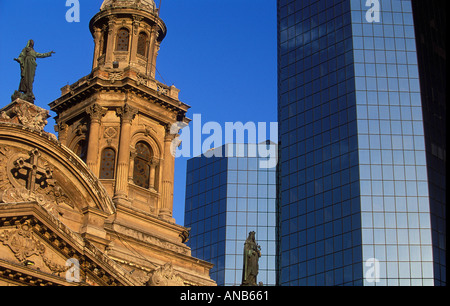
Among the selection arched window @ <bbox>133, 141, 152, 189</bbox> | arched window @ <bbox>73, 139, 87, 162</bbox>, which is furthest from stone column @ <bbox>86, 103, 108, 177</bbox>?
arched window @ <bbox>133, 141, 152, 189</bbox>

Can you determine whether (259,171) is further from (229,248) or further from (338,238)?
(338,238)

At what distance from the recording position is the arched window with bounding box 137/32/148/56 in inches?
2425

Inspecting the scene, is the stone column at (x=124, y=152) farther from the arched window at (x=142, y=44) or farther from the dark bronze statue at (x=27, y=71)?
the dark bronze statue at (x=27, y=71)

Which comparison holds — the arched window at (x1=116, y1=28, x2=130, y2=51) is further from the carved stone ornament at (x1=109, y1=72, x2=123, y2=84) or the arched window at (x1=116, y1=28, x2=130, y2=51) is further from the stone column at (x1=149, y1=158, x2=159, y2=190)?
the stone column at (x1=149, y1=158, x2=159, y2=190)

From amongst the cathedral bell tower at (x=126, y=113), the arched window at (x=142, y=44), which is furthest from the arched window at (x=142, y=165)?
the arched window at (x=142, y=44)

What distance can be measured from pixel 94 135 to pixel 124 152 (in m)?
2.48

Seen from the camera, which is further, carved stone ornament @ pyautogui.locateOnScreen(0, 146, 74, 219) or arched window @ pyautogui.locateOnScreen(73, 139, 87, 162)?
arched window @ pyautogui.locateOnScreen(73, 139, 87, 162)

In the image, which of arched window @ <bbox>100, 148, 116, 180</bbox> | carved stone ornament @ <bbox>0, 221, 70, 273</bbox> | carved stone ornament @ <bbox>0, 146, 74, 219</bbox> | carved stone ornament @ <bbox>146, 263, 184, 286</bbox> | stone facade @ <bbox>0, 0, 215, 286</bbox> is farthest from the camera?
arched window @ <bbox>100, 148, 116, 180</bbox>

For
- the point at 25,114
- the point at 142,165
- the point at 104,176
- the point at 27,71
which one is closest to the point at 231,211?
the point at 142,165

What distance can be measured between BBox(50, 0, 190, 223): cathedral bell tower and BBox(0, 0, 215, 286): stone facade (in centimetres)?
7

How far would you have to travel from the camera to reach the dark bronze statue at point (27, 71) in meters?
49.2

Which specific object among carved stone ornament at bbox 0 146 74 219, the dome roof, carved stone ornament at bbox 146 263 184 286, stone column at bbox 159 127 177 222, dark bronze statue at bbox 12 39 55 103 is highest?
the dome roof
